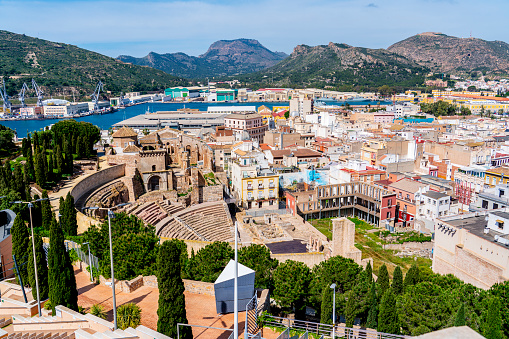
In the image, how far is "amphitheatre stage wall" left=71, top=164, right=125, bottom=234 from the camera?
29.9 m

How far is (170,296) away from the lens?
15484 millimetres

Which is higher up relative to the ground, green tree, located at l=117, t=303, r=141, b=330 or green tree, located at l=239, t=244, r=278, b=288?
green tree, located at l=117, t=303, r=141, b=330

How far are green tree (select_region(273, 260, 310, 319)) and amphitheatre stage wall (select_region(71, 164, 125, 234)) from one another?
14905mm

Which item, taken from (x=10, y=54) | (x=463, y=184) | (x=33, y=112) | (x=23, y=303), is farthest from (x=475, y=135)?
(x=10, y=54)

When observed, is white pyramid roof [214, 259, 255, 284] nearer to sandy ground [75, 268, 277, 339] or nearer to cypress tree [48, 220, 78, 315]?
sandy ground [75, 268, 277, 339]

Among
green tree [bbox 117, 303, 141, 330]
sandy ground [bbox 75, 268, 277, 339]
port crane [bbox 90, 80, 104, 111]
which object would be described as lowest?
sandy ground [bbox 75, 268, 277, 339]

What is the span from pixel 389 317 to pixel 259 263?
302 inches

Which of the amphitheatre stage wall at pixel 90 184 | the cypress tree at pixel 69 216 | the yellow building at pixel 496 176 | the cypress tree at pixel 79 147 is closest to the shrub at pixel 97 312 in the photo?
the amphitheatre stage wall at pixel 90 184

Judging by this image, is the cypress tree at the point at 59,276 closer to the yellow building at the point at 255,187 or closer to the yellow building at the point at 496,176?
the yellow building at the point at 255,187

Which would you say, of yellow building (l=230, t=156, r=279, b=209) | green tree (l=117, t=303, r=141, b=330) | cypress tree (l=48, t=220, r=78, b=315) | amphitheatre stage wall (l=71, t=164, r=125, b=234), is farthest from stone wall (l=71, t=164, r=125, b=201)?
green tree (l=117, t=303, r=141, b=330)

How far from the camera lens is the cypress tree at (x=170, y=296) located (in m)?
15.3

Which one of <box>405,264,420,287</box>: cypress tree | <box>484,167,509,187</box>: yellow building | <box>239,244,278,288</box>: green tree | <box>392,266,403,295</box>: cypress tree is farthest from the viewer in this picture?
<box>484,167,509,187</box>: yellow building

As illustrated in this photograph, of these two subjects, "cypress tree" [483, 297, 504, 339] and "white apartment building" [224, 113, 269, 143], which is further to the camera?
"white apartment building" [224, 113, 269, 143]

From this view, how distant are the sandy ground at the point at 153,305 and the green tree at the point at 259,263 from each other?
3.46 metres
